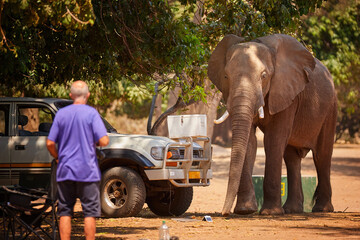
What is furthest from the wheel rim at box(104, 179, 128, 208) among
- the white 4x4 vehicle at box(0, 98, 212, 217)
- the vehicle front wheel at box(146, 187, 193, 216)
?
the vehicle front wheel at box(146, 187, 193, 216)

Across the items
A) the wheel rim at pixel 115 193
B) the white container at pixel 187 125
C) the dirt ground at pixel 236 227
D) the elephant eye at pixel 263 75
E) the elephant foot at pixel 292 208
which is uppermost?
the elephant eye at pixel 263 75

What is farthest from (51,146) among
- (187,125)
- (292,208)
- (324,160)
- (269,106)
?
(324,160)

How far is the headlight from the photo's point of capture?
12.1 meters

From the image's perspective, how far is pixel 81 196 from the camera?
24.1 ft

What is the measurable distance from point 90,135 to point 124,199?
4.88m

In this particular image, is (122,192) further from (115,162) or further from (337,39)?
(337,39)

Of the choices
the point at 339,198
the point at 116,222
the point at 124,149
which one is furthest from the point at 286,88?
the point at 339,198

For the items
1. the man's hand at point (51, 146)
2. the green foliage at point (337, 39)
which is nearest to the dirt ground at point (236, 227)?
the man's hand at point (51, 146)

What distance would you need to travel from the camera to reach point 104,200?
12.1 m

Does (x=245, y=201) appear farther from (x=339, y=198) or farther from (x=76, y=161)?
(x=339, y=198)

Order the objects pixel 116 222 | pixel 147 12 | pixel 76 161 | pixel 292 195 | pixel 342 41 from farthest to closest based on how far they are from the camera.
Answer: pixel 342 41 → pixel 292 195 → pixel 147 12 → pixel 116 222 → pixel 76 161

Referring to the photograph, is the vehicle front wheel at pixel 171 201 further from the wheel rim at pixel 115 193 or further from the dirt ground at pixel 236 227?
the wheel rim at pixel 115 193

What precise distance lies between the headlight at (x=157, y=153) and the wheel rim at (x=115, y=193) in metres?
0.66

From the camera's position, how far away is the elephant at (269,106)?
38.9 feet
